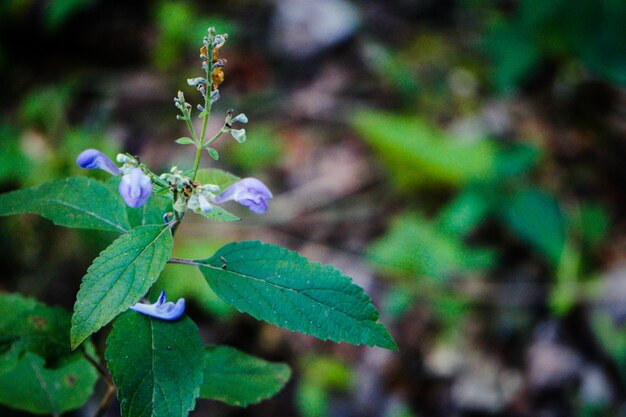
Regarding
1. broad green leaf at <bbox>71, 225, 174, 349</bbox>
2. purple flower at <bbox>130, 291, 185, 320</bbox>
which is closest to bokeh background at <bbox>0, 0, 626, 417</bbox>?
purple flower at <bbox>130, 291, 185, 320</bbox>

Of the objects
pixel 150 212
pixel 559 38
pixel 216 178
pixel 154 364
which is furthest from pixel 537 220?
pixel 154 364

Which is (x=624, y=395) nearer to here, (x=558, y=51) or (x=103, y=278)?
(x=558, y=51)

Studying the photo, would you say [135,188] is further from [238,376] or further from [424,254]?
[424,254]

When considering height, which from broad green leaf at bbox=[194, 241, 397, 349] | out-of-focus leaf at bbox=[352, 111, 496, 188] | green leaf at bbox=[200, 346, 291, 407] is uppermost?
broad green leaf at bbox=[194, 241, 397, 349]


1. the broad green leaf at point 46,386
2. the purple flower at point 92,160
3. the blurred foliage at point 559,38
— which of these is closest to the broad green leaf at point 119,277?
the purple flower at point 92,160

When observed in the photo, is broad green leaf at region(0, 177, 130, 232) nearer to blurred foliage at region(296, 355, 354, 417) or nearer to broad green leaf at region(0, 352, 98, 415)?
broad green leaf at region(0, 352, 98, 415)

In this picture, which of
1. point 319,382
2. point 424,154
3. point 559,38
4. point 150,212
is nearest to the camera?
point 150,212
